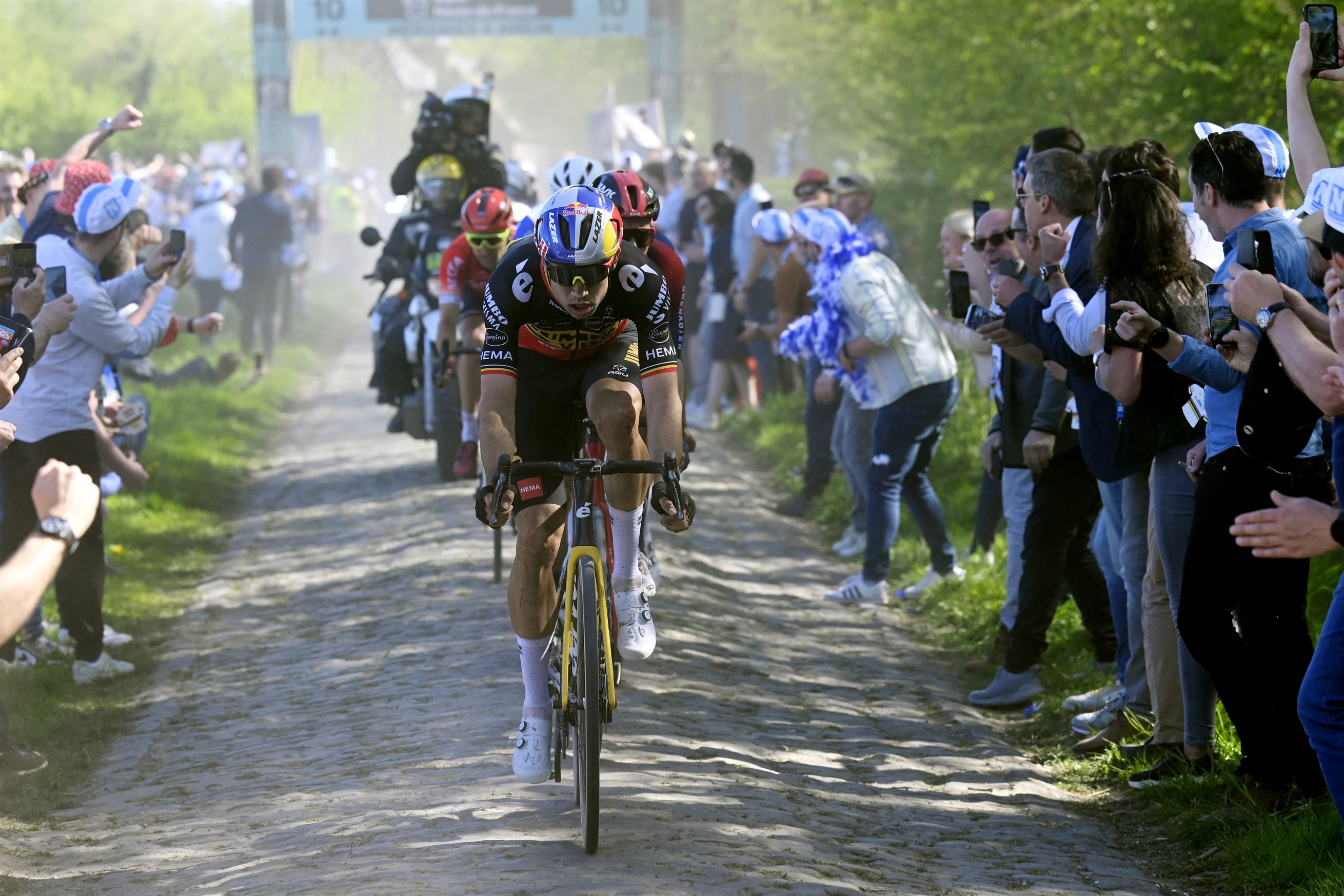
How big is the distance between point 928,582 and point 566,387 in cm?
463

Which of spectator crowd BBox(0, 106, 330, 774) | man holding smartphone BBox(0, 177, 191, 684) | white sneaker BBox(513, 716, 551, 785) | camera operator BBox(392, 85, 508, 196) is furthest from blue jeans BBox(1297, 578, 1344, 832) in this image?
camera operator BBox(392, 85, 508, 196)

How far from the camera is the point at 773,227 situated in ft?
45.7

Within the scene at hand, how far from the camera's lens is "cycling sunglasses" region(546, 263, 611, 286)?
20.2ft

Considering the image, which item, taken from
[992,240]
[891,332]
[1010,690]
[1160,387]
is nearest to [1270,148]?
[1160,387]

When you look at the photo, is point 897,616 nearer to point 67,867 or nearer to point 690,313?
point 67,867

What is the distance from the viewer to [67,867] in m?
6.14

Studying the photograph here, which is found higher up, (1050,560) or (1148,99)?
(1148,99)

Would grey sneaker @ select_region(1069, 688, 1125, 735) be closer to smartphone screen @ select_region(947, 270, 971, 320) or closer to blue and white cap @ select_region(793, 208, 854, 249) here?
smartphone screen @ select_region(947, 270, 971, 320)

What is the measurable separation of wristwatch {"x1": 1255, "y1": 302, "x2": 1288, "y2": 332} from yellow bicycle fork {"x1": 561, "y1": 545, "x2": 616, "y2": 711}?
2331 mm

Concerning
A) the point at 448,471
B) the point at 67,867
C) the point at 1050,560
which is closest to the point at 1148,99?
the point at 448,471

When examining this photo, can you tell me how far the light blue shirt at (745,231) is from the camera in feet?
53.6

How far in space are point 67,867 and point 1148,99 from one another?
12.6 metres

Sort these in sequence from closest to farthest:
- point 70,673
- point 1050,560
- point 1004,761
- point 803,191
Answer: point 1004,761, point 1050,560, point 70,673, point 803,191

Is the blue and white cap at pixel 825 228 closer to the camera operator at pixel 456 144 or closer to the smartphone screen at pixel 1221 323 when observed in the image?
the camera operator at pixel 456 144
